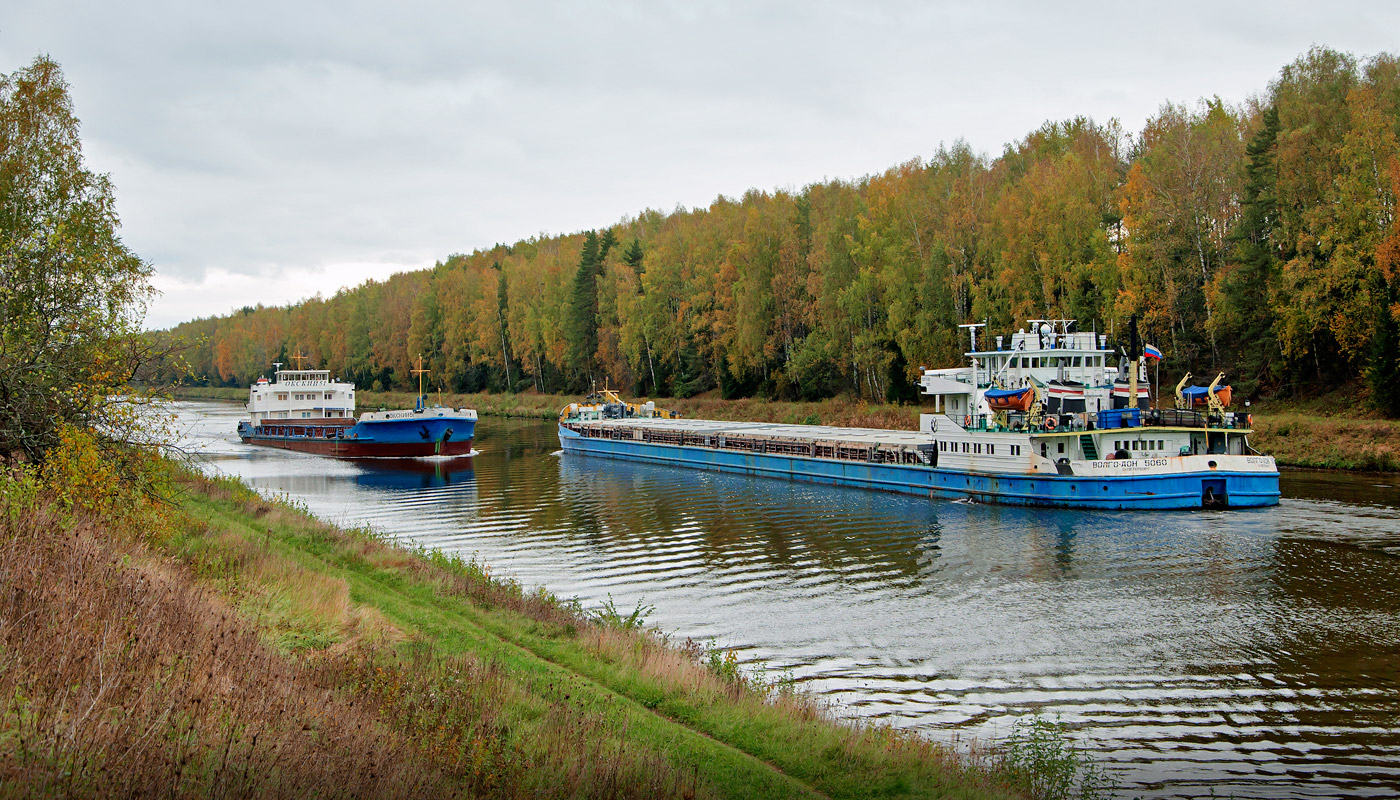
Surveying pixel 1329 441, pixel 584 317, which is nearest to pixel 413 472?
pixel 1329 441

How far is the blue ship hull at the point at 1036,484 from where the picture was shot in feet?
117

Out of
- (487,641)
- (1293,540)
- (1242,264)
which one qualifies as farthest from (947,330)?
(487,641)

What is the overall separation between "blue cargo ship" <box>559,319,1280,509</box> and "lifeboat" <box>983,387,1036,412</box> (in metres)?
0.05

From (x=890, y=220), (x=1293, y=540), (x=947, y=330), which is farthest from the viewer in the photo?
(x=890, y=220)

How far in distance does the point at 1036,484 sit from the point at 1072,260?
2603cm

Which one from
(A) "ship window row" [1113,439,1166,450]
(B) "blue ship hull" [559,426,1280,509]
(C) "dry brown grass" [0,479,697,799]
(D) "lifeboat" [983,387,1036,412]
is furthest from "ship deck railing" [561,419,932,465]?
(C) "dry brown grass" [0,479,697,799]

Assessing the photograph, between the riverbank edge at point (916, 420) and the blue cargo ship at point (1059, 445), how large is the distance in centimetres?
921

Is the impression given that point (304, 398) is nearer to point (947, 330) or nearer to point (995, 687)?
point (947, 330)

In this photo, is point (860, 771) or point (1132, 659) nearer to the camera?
point (860, 771)

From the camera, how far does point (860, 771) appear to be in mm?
11234

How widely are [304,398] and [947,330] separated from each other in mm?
59561

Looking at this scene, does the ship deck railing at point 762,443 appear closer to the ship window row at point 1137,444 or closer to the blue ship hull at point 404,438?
the ship window row at point 1137,444

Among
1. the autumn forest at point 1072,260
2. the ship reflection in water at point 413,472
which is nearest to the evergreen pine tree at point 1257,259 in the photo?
the autumn forest at point 1072,260

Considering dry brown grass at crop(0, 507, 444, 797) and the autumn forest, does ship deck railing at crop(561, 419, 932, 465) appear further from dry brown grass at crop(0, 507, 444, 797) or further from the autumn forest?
dry brown grass at crop(0, 507, 444, 797)
